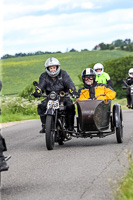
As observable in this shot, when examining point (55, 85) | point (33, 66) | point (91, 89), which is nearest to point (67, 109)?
point (55, 85)

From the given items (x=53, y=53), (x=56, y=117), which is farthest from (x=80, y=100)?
(x=53, y=53)

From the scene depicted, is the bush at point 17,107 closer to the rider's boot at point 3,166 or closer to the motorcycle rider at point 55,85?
the motorcycle rider at point 55,85

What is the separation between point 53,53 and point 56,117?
291 ft

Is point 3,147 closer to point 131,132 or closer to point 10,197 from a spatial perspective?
point 10,197

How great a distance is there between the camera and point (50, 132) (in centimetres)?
Answer: 1093

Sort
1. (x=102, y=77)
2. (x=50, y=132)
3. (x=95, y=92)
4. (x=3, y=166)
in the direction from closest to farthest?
(x=3, y=166)
(x=50, y=132)
(x=95, y=92)
(x=102, y=77)

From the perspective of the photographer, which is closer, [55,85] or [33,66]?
[55,85]

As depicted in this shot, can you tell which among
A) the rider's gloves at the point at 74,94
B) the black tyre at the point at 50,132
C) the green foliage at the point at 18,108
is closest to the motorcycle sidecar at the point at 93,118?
the rider's gloves at the point at 74,94

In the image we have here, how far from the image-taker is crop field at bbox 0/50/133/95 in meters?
74.6

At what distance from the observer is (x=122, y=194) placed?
5582 mm

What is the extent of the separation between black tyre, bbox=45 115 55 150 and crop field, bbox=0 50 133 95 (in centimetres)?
5525

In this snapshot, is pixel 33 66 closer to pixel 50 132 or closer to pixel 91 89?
pixel 91 89

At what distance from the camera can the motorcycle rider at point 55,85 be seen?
11539mm

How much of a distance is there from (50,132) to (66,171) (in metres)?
2.72
